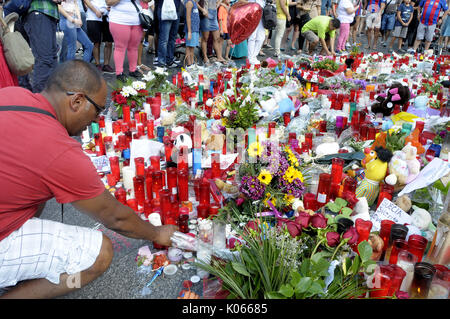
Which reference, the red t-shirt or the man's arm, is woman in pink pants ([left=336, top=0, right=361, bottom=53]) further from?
the red t-shirt

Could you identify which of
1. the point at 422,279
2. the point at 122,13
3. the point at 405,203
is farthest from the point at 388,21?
the point at 422,279

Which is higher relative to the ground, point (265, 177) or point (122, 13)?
point (122, 13)

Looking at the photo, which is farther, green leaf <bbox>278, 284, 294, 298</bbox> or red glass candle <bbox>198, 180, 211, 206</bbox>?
red glass candle <bbox>198, 180, 211, 206</bbox>

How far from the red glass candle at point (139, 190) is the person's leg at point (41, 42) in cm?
214

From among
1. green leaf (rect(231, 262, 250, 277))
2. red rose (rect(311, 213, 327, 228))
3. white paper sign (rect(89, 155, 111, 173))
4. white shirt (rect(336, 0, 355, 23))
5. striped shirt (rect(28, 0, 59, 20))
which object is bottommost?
white paper sign (rect(89, 155, 111, 173))

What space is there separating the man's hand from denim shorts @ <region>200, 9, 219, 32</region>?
5.88 meters

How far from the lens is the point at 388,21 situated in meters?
10.2

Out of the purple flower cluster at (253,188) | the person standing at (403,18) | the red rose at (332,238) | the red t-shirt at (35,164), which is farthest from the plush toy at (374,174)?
the person standing at (403,18)

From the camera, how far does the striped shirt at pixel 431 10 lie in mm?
9070

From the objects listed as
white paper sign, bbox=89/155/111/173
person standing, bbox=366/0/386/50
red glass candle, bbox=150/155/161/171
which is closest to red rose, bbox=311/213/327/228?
red glass candle, bbox=150/155/161/171

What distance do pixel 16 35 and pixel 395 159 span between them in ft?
10.0

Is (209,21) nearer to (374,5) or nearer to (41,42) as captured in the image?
(41,42)

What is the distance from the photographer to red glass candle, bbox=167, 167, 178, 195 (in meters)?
2.43

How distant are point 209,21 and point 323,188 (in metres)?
5.68
